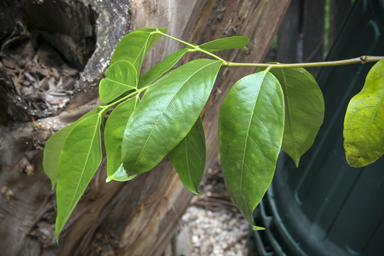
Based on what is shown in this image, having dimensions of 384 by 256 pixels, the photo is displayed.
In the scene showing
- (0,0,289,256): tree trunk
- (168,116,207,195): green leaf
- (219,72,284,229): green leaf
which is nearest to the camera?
(219,72,284,229): green leaf

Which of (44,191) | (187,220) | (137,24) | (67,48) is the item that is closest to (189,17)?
(137,24)

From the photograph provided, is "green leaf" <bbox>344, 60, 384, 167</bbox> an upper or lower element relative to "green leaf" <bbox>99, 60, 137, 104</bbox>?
upper

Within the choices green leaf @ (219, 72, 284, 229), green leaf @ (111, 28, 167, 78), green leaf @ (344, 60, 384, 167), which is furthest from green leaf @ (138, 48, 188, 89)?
green leaf @ (344, 60, 384, 167)

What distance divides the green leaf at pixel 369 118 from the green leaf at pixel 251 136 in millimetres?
89

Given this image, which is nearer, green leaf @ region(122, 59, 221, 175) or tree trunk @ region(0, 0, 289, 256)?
green leaf @ region(122, 59, 221, 175)

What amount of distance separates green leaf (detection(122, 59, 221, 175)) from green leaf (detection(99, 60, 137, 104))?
79 mm

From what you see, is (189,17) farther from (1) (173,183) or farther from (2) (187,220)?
(2) (187,220)

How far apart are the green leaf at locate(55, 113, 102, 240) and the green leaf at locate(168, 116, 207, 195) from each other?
0.39ft

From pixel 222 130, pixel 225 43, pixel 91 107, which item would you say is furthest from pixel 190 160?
A: pixel 91 107

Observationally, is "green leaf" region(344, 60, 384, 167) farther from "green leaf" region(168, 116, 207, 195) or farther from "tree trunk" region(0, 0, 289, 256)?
"tree trunk" region(0, 0, 289, 256)

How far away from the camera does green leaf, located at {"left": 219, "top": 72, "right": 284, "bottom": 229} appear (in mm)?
335

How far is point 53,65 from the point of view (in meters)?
0.80

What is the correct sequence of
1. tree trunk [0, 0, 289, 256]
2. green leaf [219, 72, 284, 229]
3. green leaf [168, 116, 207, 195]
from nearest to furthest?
1. green leaf [219, 72, 284, 229]
2. green leaf [168, 116, 207, 195]
3. tree trunk [0, 0, 289, 256]

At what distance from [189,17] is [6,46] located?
1.63 feet
